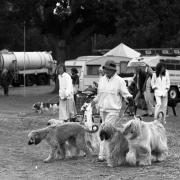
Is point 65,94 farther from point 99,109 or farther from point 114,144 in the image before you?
point 114,144

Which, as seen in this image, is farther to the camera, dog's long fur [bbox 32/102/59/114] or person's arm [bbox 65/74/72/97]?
dog's long fur [bbox 32/102/59/114]

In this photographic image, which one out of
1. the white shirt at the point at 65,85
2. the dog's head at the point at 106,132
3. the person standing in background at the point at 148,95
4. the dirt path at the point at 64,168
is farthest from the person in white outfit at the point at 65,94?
the dog's head at the point at 106,132

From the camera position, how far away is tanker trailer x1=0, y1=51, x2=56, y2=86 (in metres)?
50.9

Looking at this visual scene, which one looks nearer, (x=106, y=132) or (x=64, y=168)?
(x=106, y=132)

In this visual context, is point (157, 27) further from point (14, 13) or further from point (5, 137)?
point (5, 137)

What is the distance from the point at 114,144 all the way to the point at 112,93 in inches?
46.6

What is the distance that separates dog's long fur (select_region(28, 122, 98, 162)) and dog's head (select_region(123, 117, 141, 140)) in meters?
1.34

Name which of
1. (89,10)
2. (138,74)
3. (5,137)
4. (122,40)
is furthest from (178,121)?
(122,40)

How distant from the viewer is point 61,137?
1116 centimetres

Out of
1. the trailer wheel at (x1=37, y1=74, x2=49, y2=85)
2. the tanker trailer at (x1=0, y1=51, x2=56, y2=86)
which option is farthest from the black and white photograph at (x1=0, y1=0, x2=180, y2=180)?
the trailer wheel at (x1=37, y1=74, x2=49, y2=85)

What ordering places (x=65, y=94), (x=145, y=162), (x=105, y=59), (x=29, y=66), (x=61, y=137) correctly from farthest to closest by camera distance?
1. (x=29, y=66)
2. (x=105, y=59)
3. (x=65, y=94)
4. (x=61, y=137)
5. (x=145, y=162)

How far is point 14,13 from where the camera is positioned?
37406mm

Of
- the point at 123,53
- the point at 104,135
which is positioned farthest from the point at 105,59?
the point at 104,135

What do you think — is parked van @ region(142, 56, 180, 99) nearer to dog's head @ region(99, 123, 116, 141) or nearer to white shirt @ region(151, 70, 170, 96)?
white shirt @ region(151, 70, 170, 96)
